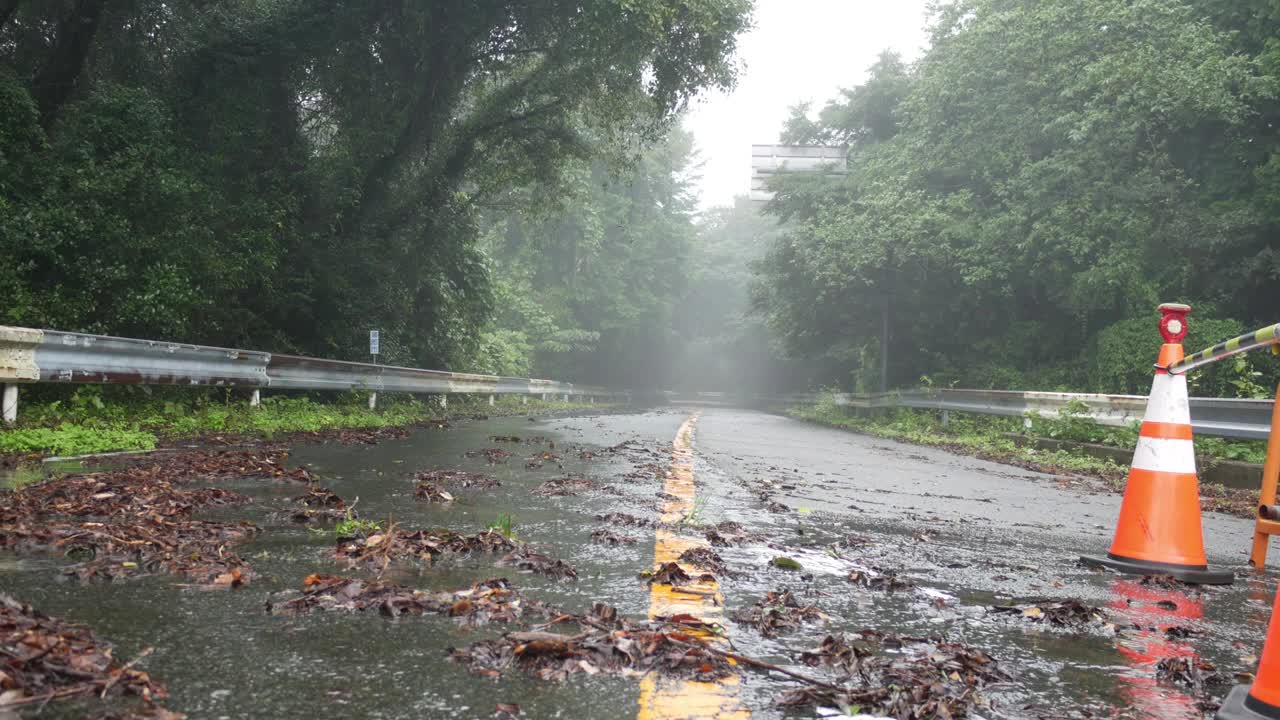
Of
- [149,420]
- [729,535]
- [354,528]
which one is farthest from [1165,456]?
[149,420]

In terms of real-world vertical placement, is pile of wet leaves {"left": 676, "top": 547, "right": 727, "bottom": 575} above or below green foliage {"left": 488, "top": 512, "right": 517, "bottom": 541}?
below

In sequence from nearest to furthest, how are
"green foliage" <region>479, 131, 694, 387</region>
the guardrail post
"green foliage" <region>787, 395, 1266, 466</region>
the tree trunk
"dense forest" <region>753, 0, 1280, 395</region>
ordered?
the guardrail post, "green foliage" <region>787, 395, 1266, 466</region>, the tree trunk, "dense forest" <region>753, 0, 1280, 395</region>, "green foliage" <region>479, 131, 694, 387</region>

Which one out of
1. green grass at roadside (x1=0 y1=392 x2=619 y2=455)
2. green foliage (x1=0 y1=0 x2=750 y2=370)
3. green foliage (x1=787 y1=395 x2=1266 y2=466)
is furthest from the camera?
green foliage (x1=0 y1=0 x2=750 y2=370)

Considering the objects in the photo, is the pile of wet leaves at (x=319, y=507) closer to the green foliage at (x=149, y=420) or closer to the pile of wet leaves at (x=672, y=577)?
the pile of wet leaves at (x=672, y=577)

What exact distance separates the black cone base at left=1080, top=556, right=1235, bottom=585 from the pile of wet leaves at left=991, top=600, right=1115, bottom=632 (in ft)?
4.42

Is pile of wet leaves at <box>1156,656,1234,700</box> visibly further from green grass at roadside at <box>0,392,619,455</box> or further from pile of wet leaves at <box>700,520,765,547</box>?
green grass at roadside at <box>0,392,619,455</box>

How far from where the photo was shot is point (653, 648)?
256 centimetres

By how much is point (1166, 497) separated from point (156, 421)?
31.4 feet

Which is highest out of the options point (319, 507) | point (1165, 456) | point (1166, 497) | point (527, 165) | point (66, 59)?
point (527, 165)

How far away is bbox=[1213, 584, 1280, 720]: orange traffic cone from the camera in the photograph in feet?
7.43

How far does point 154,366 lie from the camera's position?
10445 millimetres

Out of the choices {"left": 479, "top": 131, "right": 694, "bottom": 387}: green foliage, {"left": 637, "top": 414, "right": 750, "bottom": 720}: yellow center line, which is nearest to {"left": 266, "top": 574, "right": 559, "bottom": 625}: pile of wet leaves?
{"left": 637, "top": 414, "right": 750, "bottom": 720}: yellow center line

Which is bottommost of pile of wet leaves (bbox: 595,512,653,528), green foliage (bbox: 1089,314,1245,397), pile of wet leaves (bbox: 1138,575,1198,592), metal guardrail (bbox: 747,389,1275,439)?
pile of wet leaves (bbox: 1138,575,1198,592)

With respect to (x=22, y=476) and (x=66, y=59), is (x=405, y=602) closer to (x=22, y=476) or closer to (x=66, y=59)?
(x=22, y=476)
